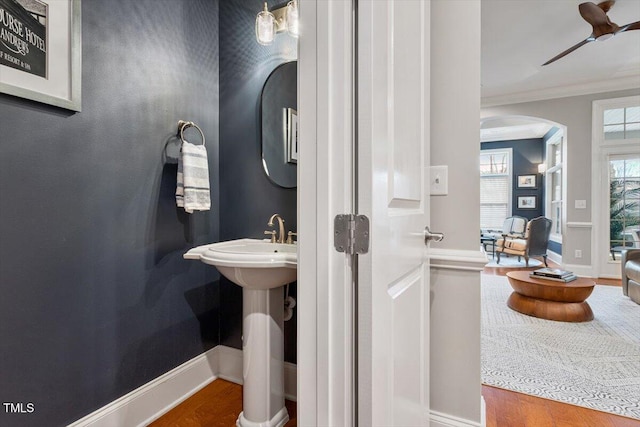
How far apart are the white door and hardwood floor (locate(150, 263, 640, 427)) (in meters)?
0.77

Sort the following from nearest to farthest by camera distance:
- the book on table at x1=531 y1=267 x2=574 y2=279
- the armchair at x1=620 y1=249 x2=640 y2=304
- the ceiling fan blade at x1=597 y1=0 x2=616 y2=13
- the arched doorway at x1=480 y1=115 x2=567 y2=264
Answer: the ceiling fan blade at x1=597 y1=0 x2=616 y2=13
the book on table at x1=531 y1=267 x2=574 y2=279
the armchair at x1=620 y1=249 x2=640 y2=304
the arched doorway at x1=480 y1=115 x2=567 y2=264

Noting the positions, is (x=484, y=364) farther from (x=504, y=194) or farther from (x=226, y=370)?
(x=504, y=194)

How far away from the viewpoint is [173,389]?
1.76m

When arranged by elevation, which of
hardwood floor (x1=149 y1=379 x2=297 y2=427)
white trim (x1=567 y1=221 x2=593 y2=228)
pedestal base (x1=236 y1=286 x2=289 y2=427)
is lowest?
hardwood floor (x1=149 y1=379 x2=297 y2=427)

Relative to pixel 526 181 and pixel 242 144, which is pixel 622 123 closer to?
pixel 526 181

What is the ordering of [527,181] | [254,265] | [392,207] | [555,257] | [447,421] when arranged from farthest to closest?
[527,181] → [555,257] → [447,421] → [254,265] → [392,207]

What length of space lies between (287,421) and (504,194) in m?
7.87

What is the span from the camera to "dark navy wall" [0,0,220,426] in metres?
1.21

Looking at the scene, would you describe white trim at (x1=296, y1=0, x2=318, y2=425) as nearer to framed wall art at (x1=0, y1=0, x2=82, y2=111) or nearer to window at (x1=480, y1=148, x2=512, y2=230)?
framed wall art at (x1=0, y1=0, x2=82, y2=111)

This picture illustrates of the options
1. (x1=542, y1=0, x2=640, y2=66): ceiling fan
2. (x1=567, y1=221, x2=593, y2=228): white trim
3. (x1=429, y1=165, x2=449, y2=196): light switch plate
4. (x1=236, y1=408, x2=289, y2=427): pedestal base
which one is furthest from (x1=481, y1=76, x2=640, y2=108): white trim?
(x1=236, y1=408, x2=289, y2=427): pedestal base

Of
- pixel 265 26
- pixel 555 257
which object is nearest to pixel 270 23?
pixel 265 26

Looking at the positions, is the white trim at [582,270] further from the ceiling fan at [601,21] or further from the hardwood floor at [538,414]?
the hardwood floor at [538,414]

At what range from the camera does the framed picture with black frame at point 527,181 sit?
7.47 m

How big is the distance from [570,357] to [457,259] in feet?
5.42
